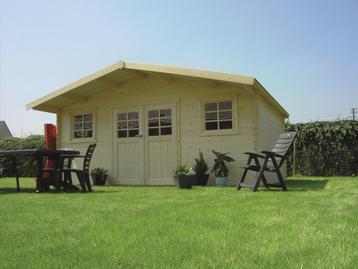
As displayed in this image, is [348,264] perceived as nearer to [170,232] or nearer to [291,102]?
[170,232]

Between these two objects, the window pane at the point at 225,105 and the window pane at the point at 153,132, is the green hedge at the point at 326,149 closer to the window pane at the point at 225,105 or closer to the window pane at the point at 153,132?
the window pane at the point at 225,105

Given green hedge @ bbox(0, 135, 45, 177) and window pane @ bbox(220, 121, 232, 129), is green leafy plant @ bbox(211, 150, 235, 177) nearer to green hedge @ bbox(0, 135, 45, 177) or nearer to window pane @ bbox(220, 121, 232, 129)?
window pane @ bbox(220, 121, 232, 129)

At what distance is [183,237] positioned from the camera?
284cm

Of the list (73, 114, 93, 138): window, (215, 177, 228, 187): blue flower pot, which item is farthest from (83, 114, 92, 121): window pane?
(215, 177, 228, 187): blue flower pot

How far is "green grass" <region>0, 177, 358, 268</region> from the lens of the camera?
226cm

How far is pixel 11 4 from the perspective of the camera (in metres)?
8.47

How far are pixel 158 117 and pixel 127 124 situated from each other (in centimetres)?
97

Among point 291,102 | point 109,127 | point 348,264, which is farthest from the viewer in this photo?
point 291,102

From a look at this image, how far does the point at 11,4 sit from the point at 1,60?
176cm

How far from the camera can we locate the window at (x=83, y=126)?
11.5 meters

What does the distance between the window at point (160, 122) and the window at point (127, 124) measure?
0.43 meters

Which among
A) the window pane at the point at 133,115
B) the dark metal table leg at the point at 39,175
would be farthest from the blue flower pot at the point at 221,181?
the dark metal table leg at the point at 39,175

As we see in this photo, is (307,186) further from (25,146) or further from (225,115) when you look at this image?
(25,146)

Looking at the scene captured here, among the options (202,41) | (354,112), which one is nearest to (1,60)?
(202,41)
